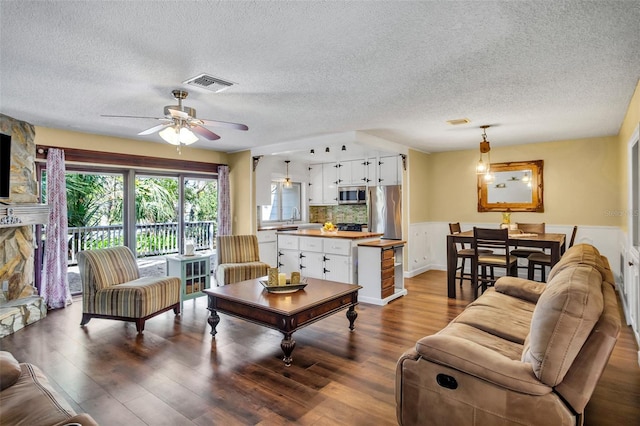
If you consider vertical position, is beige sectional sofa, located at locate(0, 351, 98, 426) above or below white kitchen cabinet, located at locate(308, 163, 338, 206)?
below

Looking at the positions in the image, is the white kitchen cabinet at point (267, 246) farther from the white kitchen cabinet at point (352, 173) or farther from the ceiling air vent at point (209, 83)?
the ceiling air vent at point (209, 83)

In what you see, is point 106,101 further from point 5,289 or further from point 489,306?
point 489,306

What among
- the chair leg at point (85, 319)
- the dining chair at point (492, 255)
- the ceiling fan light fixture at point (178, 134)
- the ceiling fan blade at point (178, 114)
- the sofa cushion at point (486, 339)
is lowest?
the chair leg at point (85, 319)

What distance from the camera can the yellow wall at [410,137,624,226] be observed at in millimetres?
5535

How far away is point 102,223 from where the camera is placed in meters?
5.53

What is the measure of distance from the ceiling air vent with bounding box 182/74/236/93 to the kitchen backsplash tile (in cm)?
500

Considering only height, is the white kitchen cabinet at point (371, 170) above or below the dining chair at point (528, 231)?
above

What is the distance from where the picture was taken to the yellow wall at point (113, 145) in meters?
4.75

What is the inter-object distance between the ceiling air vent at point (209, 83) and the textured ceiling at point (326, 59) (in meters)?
0.08

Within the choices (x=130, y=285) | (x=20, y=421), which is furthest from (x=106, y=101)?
(x=20, y=421)

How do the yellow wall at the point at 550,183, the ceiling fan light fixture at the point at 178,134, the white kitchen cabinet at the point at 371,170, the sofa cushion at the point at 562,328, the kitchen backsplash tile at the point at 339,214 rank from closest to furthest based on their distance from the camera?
1. the sofa cushion at the point at 562,328
2. the ceiling fan light fixture at the point at 178,134
3. the yellow wall at the point at 550,183
4. the white kitchen cabinet at the point at 371,170
5. the kitchen backsplash tile at the point at 339,214

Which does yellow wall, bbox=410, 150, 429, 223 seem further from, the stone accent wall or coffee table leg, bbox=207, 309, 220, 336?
the stone accent wall

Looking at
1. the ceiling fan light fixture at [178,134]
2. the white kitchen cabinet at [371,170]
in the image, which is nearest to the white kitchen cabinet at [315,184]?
the white kitchen cabinet at [371,170]

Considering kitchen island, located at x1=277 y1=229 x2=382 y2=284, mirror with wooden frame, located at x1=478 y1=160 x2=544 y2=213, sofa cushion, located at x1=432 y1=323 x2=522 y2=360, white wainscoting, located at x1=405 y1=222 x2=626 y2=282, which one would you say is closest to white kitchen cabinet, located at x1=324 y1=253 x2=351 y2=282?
kitchen island, located at x1=277 y1=229 x2=382 y2=284
